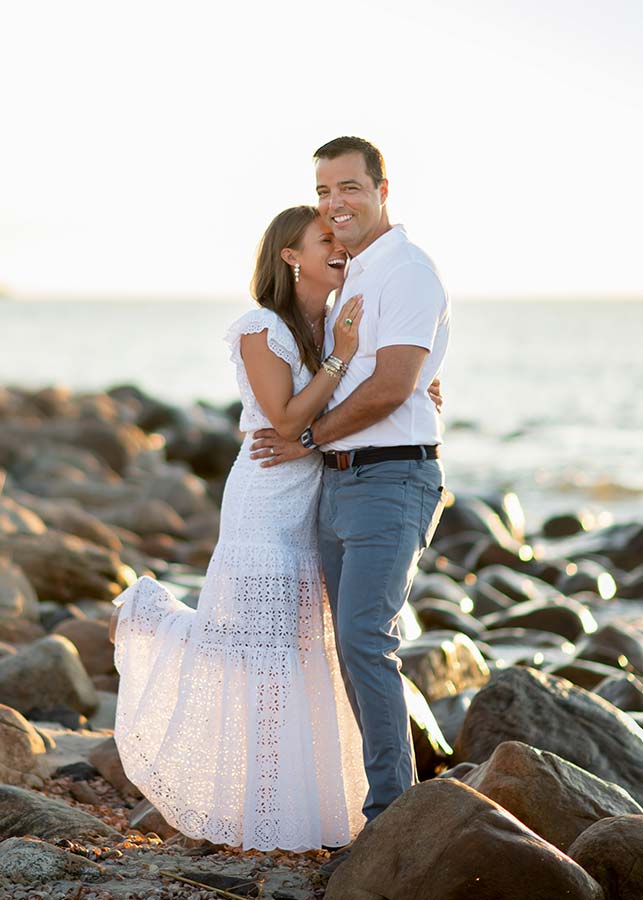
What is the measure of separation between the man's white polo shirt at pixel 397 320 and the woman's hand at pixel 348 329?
0.03 metres

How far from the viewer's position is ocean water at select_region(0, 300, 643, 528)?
2219 cm

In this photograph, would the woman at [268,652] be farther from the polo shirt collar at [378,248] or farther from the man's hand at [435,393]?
the man's hand at [435,393]

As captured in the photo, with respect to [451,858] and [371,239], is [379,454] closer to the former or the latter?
[371,239]

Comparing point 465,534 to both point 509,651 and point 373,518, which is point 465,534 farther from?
point 373,518

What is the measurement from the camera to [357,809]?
4.83 metres

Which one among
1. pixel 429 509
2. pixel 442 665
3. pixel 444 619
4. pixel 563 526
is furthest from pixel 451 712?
pixel 563 526

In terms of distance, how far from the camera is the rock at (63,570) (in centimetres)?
977

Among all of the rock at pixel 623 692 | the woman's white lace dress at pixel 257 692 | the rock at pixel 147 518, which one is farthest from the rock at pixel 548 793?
the rock at pixel 147 518

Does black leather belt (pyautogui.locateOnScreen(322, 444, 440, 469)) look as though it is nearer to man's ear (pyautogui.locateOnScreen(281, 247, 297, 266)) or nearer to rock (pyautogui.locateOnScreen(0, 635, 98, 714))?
man's ear (pyautogui.locateOnScreen(281, 247, 297, 266))

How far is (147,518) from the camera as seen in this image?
14.1 m

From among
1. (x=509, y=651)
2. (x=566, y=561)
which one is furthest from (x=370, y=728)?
(x=566, y=561)

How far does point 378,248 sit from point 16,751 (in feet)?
8.35

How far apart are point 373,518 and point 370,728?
73 centimetres

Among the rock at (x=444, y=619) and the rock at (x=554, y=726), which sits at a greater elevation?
the rock at (x=554, y=726)
